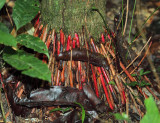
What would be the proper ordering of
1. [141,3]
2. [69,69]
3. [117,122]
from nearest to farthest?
[117,122] < [69,69] < [141,3]

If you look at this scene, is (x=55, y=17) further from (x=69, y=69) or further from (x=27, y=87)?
(x=27, y=87)

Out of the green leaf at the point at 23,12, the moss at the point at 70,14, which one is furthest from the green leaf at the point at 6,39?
the moss at the point at 70,14

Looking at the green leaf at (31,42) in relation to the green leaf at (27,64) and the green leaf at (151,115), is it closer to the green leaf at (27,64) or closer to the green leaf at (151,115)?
the green leaf at (27,64)

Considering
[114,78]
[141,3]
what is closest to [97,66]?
[114,78]

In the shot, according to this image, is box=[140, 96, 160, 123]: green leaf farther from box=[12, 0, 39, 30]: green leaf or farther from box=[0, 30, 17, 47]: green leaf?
box=[12, 0, 39, 30]: green leaf

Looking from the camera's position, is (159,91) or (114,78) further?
(159,91)

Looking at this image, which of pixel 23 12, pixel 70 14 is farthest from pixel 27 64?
pixel 70 14
